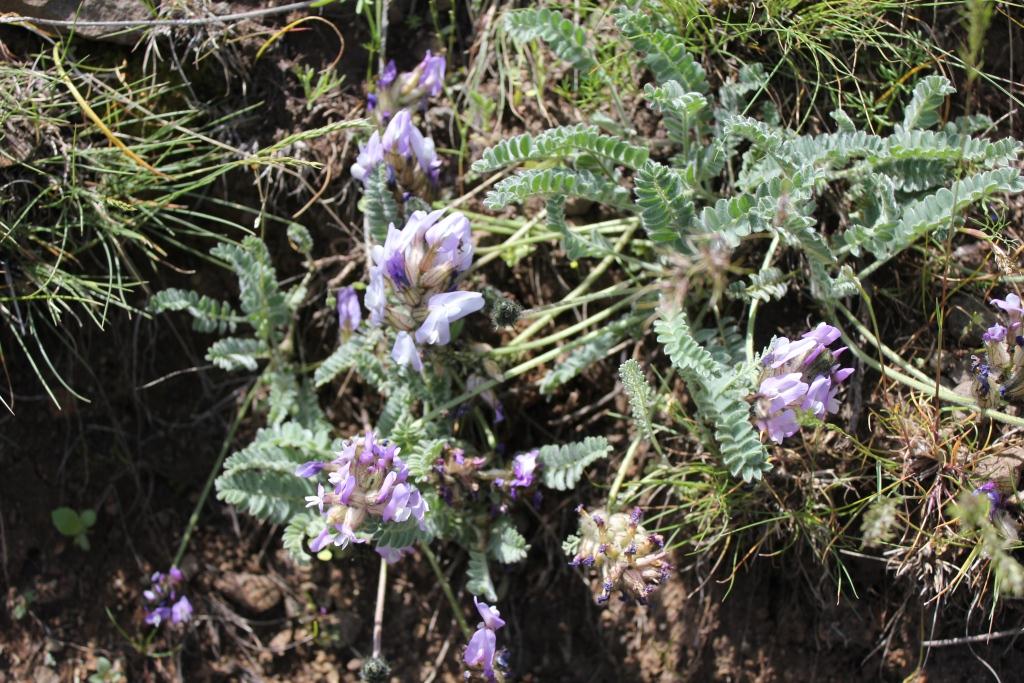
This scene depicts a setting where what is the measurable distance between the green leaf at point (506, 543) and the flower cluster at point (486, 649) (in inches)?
7.9

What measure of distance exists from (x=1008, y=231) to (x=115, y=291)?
255 centimetres

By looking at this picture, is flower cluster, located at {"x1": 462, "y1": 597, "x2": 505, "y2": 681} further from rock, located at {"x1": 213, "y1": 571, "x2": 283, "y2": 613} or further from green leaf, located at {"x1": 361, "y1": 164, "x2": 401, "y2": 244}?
green leaf, located at {"x1": 361, "y1": 164, "x2": 401, "y2": 244}

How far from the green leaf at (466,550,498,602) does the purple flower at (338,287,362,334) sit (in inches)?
28.6

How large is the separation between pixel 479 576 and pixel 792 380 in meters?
0.99

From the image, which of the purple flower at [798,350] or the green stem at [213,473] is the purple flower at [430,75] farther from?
the purple flower at [798,350]

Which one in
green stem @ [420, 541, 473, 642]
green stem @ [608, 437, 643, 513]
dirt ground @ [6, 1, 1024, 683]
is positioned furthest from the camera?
dirt ground @ [6, 1, 1024, 683]

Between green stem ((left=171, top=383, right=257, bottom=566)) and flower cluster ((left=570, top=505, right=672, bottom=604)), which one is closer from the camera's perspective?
flower cluster ((left=570, top=505, right=672, bottom=604))

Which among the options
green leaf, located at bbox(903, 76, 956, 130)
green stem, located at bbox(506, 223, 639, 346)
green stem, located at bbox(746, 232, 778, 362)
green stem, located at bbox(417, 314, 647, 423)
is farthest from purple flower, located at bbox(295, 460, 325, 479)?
green leaf, located at bbox(903, 76, 956, 130)

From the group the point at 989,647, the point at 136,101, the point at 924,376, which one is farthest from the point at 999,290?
the point at 136,101

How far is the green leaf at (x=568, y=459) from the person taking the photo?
2.43 metres

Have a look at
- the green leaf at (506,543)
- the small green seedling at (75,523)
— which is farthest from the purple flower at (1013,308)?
the small green seedling at (75,523)

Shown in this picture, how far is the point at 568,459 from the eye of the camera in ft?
8.18

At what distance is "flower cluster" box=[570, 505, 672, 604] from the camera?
2.23 metres

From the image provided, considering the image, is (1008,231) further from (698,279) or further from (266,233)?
(266,233)
